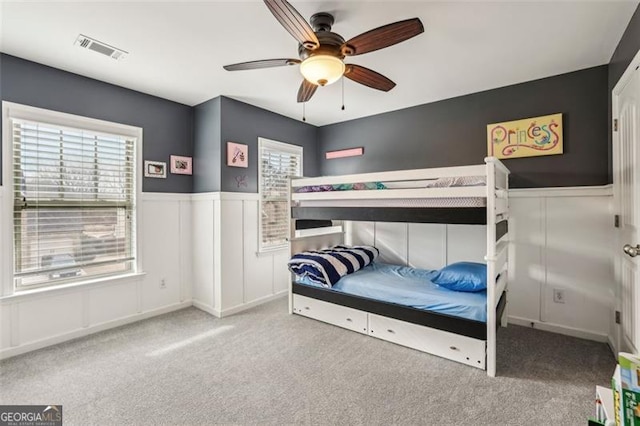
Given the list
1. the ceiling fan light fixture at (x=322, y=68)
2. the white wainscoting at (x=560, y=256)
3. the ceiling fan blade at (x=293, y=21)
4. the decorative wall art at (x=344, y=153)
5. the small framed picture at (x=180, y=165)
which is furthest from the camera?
the decorative wall art at (x=344, y=153)

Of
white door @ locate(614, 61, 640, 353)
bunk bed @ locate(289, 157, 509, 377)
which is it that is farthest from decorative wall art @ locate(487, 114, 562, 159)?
white door @ locate(614, 61, 640, 353)

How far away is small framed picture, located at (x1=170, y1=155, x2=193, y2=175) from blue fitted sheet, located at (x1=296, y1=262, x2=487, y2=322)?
6.03ft

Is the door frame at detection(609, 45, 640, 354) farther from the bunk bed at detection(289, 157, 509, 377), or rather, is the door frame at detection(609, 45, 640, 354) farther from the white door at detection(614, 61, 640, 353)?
the bunk bed at detection(289, 157, 509, 377)

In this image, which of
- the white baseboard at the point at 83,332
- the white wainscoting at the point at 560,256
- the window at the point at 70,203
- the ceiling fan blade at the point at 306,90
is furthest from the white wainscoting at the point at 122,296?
the white wainscoting at the point at 560,256

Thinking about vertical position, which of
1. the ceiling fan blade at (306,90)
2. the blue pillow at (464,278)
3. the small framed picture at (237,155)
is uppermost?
the ceiling fan blade at (306,90)

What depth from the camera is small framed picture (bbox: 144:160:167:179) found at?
3.18 meters

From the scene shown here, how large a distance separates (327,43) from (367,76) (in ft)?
1.33

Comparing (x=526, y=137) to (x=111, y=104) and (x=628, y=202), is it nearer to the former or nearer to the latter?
(x=628, y=202)

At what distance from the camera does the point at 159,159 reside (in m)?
3.28

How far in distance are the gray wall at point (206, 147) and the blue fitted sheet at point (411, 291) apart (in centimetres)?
150

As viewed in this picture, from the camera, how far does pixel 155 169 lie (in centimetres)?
324

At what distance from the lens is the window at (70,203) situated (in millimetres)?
2449

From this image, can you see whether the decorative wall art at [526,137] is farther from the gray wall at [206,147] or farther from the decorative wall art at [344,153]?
the gray wall at [206,147]

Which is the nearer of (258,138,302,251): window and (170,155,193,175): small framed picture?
(170,155,193,175): small framed picture
